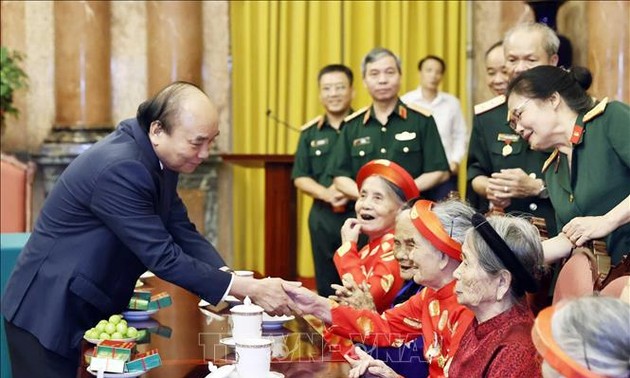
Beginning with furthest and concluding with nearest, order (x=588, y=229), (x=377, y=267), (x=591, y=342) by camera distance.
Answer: (x=377, y=267) < (x=588, y=229) < (x=591, y=342)

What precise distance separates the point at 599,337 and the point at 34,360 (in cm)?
206

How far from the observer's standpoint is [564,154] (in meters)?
3.50

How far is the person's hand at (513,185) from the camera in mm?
4141

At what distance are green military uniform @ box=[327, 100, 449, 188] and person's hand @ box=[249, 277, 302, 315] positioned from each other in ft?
8.09

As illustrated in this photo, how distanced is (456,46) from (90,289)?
5.54m

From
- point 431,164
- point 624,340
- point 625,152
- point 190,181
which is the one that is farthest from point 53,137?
point 624,340

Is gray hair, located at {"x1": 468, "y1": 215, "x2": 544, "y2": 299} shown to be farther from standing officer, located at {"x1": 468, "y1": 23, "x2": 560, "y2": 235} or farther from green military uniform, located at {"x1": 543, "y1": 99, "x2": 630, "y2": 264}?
standing officer, located at {"x1": 468, "y1": 23, "x2": 560, "y2": 235}

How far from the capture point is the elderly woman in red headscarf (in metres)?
4.05

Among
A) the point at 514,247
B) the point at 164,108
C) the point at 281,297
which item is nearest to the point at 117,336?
the point at 281,297

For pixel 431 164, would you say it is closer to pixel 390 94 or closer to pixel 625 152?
pixel 390 94

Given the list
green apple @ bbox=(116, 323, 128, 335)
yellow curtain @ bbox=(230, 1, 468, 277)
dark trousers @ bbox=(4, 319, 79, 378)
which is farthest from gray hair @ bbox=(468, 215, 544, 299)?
yellow curtain @ bbox=(230, 1, 468, 277)

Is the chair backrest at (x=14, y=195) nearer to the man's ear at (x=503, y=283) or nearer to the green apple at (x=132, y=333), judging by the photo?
the green apple at (x=132, y=333)

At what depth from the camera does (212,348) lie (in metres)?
3.00

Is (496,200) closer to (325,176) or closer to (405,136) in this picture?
(405,136)
